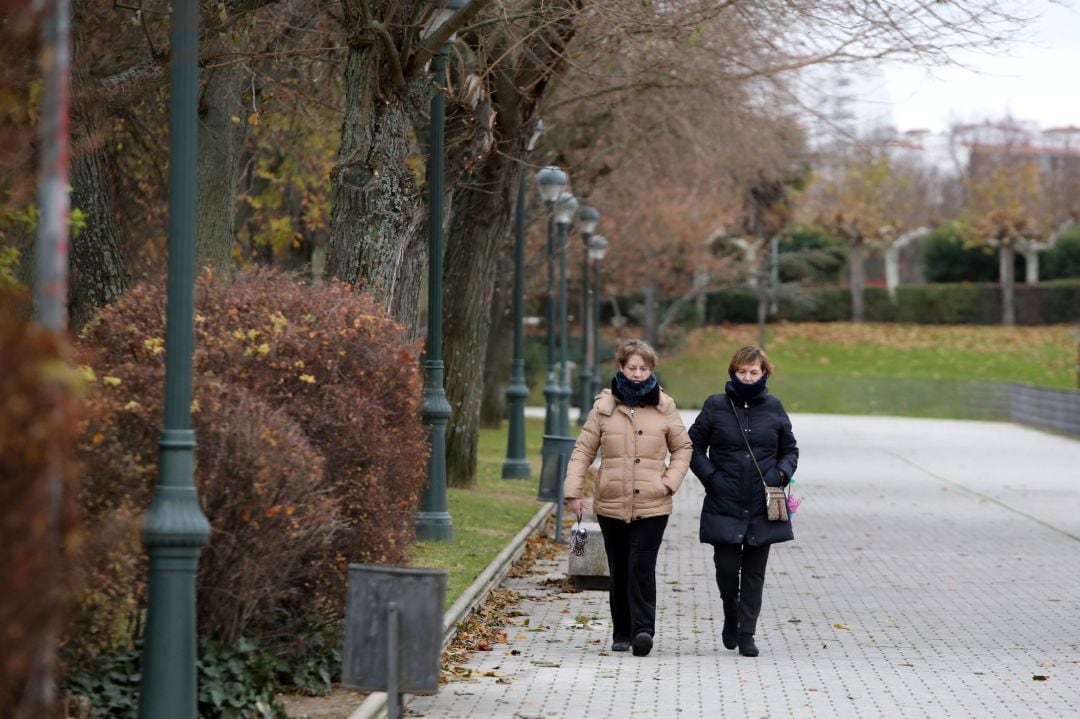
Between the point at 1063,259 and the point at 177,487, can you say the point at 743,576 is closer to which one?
the point at 177,487

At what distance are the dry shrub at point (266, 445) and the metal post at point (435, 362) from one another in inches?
189

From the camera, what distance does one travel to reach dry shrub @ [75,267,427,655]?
279 inches

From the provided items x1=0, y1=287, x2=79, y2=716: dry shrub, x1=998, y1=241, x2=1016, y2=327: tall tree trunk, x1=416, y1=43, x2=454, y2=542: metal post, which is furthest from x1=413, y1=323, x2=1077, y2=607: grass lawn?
x1=0, y1=287, x2=79, y2=716: dry shrub

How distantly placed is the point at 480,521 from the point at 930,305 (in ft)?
219

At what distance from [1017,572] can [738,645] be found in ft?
18.3

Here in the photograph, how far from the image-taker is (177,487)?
258 inches

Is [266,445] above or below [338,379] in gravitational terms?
below

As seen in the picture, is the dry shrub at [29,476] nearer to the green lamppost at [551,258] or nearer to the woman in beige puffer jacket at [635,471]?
the woman in beige puffer jacket at [635,471]

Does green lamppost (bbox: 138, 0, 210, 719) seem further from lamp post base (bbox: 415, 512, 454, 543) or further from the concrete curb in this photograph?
lamp post base (bbox: 415, 512, 454, 543)

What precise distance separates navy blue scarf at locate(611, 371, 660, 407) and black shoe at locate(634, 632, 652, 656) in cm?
132

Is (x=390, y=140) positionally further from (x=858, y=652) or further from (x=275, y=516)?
(x=275, y=516)

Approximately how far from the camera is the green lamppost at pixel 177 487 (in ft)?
21.2

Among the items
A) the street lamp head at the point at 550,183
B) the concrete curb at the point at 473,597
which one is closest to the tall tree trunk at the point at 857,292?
the street lamp head at the point at 550,183

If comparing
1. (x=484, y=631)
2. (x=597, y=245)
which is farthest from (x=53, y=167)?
(x=597, y=245)
